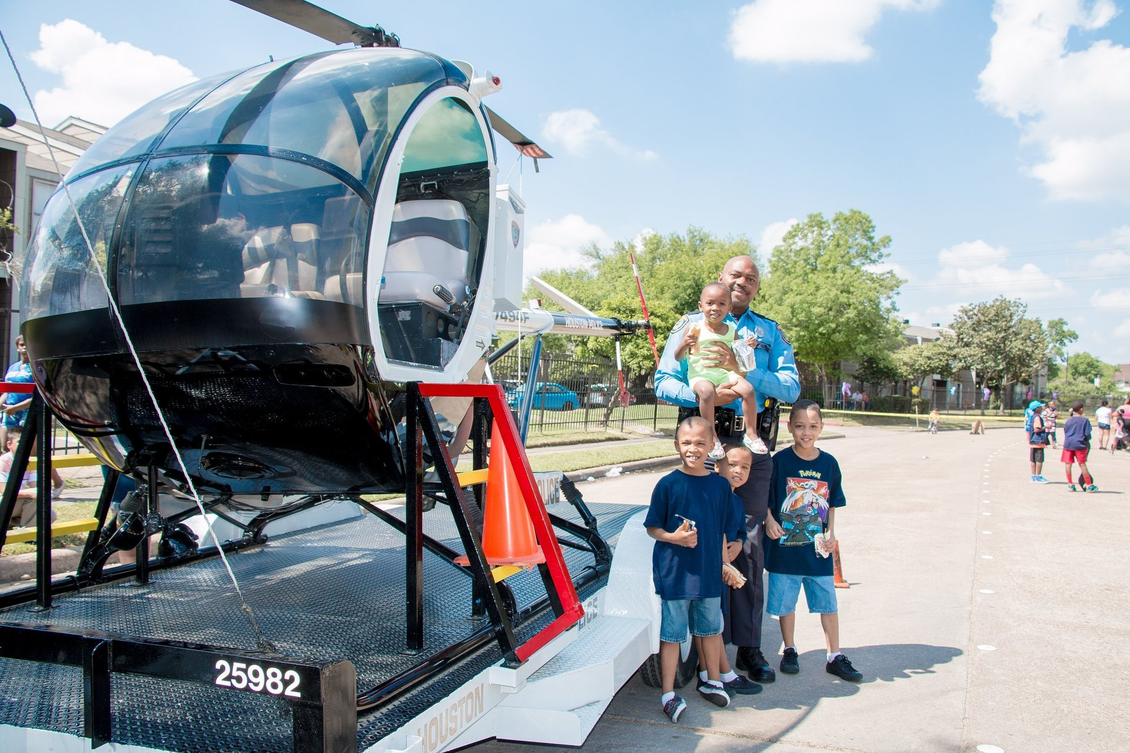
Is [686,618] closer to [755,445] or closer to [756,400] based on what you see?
[755,445]

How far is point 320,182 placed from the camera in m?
2.61

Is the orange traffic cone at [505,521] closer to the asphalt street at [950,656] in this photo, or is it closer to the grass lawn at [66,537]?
the asphalt street at [950,656]

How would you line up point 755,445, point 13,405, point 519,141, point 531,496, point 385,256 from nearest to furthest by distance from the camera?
point 531,496 → point 385,256 → point 755,445 → point 519,141 → point 13,405

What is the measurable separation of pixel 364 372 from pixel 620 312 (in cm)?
3031

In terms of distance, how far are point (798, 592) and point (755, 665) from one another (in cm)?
45

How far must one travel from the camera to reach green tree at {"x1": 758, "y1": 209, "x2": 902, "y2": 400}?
118 feet

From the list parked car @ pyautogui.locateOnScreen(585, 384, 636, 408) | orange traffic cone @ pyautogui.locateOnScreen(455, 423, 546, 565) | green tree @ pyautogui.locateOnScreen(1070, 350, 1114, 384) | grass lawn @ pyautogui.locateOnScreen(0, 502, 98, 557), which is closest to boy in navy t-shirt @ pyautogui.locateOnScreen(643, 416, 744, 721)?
orange traffic cone @ pyautogui.locateOnScreen(455, 423, 546, 565)

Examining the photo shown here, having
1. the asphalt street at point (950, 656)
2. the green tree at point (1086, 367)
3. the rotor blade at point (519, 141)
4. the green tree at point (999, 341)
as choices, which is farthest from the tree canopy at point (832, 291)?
the green tree at point (1086, 367)

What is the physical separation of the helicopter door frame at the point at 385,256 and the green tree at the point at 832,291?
33927 millimetres

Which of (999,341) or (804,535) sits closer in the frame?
(804,535)

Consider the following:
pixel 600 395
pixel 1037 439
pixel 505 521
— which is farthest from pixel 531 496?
pixel 600 395

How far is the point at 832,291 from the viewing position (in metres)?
35.9

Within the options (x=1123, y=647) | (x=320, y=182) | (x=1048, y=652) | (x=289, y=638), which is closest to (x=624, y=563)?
(x=289, y=638)

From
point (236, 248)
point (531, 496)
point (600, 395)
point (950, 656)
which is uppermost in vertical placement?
point (236, 248)
